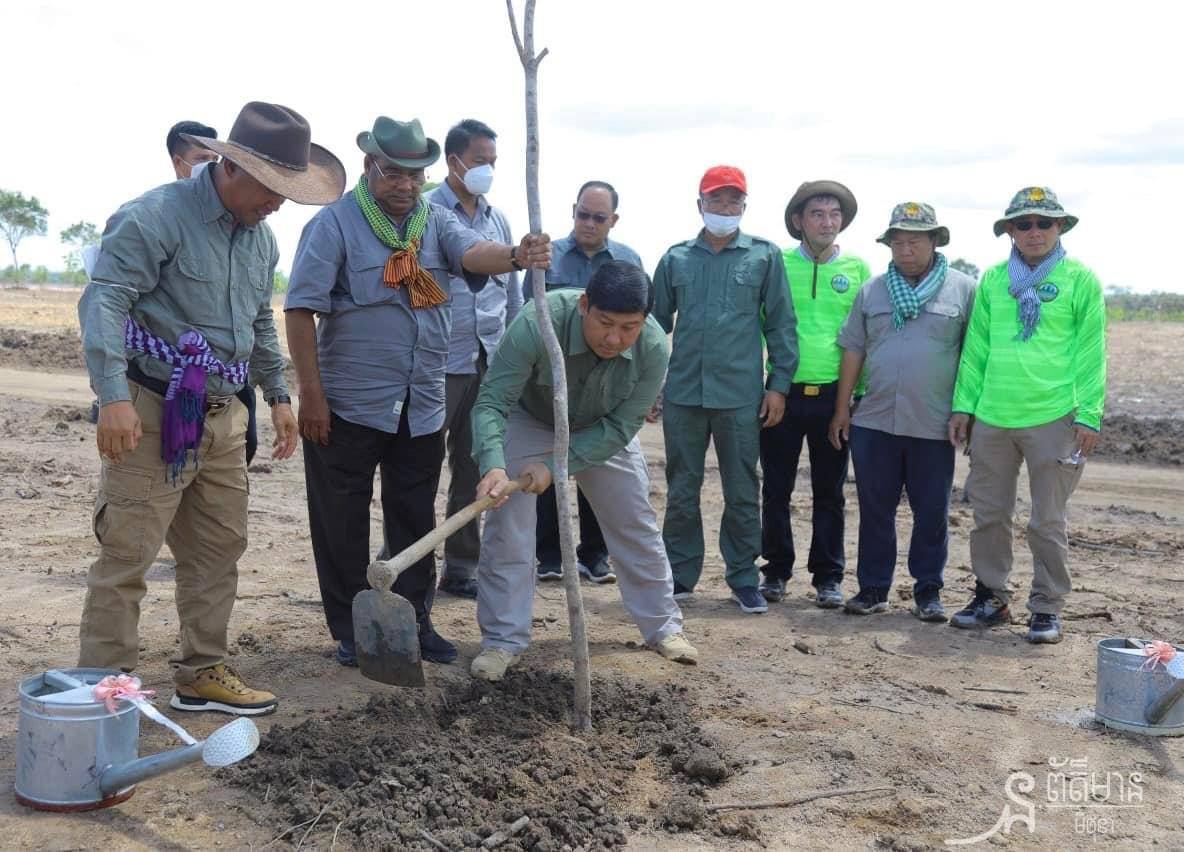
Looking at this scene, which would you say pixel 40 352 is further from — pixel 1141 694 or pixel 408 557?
pixel 1141 694

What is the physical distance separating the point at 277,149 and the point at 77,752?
6.76ft

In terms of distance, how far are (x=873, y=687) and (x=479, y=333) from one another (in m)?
2.57

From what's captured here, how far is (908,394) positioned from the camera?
18.9 feet

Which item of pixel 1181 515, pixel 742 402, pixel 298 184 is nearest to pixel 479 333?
pixel 742 402

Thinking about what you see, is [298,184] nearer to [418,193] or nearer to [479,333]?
[418,193]

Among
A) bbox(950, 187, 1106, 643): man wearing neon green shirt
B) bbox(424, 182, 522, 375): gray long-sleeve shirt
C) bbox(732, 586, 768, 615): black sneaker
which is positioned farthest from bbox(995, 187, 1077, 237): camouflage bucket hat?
bbox(424, 182, 522, 375): gray long-sleeve shirt

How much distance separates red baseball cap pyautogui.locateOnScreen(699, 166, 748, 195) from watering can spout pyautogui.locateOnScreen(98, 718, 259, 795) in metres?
3.76

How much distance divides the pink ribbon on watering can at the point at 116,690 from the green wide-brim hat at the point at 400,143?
6.97ft

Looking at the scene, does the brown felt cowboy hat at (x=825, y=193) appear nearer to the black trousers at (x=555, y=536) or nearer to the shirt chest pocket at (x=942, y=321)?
the shirt chest pocket at (x=942, y=321)

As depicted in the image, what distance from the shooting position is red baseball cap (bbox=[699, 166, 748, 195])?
19.6ft

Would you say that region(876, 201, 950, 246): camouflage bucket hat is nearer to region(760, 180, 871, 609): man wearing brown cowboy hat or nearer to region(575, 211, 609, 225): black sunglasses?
region(760, 180, 871, 609): man wearing brown cowboy hat

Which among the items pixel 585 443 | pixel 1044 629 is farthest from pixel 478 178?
pixel 1044 629

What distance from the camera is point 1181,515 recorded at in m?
8.64

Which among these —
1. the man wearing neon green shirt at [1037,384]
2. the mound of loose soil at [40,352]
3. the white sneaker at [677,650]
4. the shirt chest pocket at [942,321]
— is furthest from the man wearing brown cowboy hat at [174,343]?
the mound of loose soil at [40,352]
